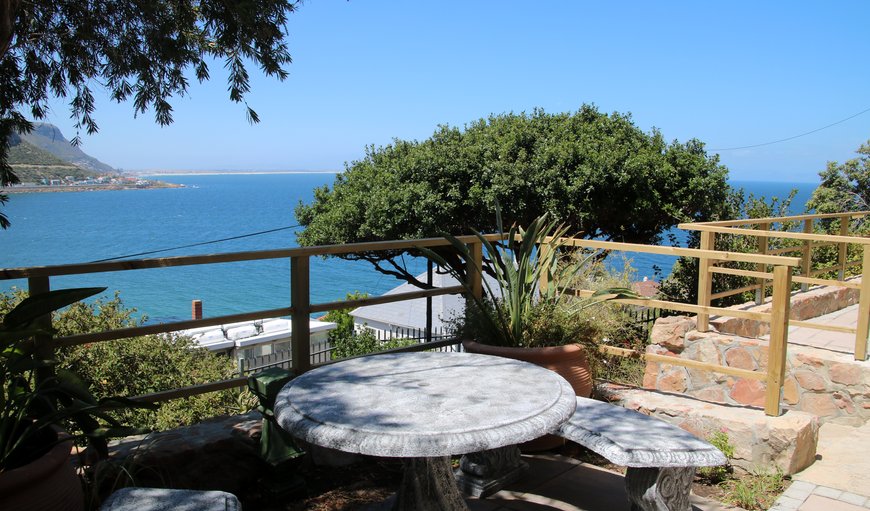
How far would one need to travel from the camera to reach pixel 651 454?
2559mm

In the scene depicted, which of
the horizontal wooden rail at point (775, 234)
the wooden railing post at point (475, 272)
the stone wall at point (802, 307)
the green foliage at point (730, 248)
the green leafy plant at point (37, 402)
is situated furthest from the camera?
the green foliage at point (730, 248)

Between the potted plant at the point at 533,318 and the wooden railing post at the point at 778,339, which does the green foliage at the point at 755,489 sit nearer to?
the wooden railing post at the point at 778,339

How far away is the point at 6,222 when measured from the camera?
10.3 feet

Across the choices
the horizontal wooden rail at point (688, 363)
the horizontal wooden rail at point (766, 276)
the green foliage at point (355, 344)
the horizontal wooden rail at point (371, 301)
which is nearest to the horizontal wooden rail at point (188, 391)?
the horizontal wooden rail at point (371, 301)

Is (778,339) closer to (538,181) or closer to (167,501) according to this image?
(167,501)

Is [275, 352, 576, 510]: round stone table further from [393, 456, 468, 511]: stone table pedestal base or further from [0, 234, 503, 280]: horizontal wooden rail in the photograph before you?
[0, 234, 503, 280]: horizontal wooden rail

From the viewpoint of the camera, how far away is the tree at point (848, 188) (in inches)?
742

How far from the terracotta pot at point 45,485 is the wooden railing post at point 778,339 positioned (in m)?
3.46

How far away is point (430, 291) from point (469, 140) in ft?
29.8

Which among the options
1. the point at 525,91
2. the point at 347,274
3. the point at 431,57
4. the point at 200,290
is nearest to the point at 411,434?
the point at 431,57

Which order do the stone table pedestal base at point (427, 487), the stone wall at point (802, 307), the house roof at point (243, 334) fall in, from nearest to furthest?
the stone table pedestal base at point (427, 487)
the stone wall at point (802, 307)
the house roof at point (243, 334)

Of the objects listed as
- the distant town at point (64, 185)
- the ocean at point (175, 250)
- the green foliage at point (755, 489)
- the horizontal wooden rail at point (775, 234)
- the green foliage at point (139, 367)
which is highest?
the distant town at point (64, 185)

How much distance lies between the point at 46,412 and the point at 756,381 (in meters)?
5.01

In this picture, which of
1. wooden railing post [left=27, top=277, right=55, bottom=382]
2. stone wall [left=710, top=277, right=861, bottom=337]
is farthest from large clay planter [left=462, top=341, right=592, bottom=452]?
stone wall [left=710, top=277, right=861, bottom=337]
